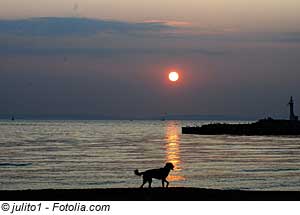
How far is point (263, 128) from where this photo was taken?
153125 millimetres

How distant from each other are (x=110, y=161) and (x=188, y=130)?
110775 mm

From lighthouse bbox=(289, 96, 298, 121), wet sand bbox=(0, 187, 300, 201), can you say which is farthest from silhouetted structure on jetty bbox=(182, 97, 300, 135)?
wet sand bbox=(0, 187, 300, 201)

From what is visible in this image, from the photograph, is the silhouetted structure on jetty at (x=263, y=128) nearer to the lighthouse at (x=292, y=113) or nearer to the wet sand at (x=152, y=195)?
the lighthouse at (x=292, y=113)

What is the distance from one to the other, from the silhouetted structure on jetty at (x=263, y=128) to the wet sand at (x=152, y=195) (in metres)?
128

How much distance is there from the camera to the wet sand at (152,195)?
16375mm

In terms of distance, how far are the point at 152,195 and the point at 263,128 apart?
138834 mm

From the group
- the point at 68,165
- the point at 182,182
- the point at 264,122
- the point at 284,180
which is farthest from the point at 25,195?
the point at 264,122

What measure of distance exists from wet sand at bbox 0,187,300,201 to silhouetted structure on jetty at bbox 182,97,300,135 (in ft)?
421

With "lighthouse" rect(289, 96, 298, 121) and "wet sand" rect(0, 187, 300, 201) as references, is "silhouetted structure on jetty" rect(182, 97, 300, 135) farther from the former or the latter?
"wet sand" rect(0, 187, 300, 201)

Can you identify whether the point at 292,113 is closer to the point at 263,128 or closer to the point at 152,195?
the point at 263,128

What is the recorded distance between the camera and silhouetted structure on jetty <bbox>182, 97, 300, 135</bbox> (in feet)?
490

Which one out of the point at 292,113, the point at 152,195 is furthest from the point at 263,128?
the point at 152,195

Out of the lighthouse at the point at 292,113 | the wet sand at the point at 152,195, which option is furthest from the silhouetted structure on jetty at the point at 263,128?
the wet sand at the point at 152,195

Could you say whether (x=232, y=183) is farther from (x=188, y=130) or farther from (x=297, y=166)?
(x=188, y=130)
